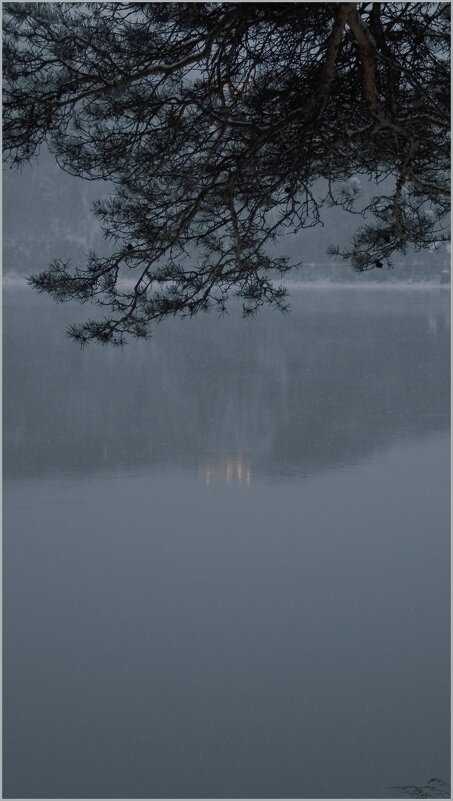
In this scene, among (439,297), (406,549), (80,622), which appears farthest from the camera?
(439,297)

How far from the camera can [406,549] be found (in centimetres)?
982

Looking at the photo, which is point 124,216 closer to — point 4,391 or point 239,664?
point 239,664

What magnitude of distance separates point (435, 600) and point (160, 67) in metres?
6.27

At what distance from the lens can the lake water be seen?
562cm

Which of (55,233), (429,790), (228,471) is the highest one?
(55,233)

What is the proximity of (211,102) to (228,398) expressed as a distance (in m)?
17.1

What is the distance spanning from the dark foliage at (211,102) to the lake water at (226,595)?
2.98 meters

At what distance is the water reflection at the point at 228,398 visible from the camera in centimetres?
1514

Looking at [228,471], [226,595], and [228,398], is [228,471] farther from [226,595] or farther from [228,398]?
[228,398]

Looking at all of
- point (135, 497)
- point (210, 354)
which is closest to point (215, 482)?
point (135, 497)

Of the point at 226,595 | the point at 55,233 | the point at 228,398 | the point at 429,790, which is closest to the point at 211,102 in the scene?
the point at 429,790

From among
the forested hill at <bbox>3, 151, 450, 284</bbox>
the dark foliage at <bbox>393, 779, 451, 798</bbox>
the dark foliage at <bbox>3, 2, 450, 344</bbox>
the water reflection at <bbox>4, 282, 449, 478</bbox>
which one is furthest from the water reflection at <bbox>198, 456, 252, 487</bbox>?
the forested hill at <bbox>3, 151, 450, 284</bbox>

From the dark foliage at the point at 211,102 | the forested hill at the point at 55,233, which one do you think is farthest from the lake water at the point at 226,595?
the forested hill at the point at 55,233

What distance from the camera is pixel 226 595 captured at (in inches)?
333
